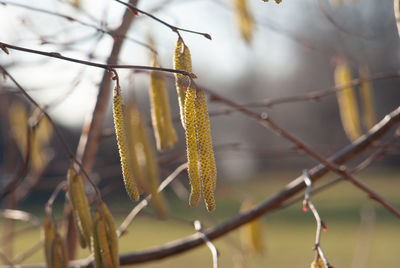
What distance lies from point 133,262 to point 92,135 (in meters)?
0.34

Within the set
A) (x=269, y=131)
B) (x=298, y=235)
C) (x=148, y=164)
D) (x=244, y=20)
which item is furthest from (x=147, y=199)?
(x=269, y=131)

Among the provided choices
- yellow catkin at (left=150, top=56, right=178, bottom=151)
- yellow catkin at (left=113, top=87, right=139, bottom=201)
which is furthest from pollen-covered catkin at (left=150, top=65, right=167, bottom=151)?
yellow catkin at (left=113, top=87, right=139, bottom=201)

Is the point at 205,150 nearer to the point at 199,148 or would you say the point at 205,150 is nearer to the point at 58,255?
the point at 199,148

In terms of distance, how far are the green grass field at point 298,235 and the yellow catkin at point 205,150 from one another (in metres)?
3.59

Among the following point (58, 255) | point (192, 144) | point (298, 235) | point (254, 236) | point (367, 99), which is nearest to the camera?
point (192, 144)

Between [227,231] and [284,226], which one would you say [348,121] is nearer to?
[227,231]

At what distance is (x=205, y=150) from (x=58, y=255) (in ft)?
1.26

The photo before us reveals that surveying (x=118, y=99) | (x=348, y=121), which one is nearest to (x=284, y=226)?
(x=348, y=121)

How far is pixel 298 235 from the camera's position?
9758 millimetres

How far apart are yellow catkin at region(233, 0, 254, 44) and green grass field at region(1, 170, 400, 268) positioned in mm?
2813

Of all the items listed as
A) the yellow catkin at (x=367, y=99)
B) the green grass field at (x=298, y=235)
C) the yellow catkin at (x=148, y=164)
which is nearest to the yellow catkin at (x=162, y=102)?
the yellow catkin at (x=148, y=164)

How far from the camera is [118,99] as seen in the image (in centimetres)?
73

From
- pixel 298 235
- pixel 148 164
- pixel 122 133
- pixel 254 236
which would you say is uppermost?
pixel 122 133

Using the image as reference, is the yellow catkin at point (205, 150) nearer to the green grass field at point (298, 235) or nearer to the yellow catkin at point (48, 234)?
the yellow catkin at point (48, 234)
